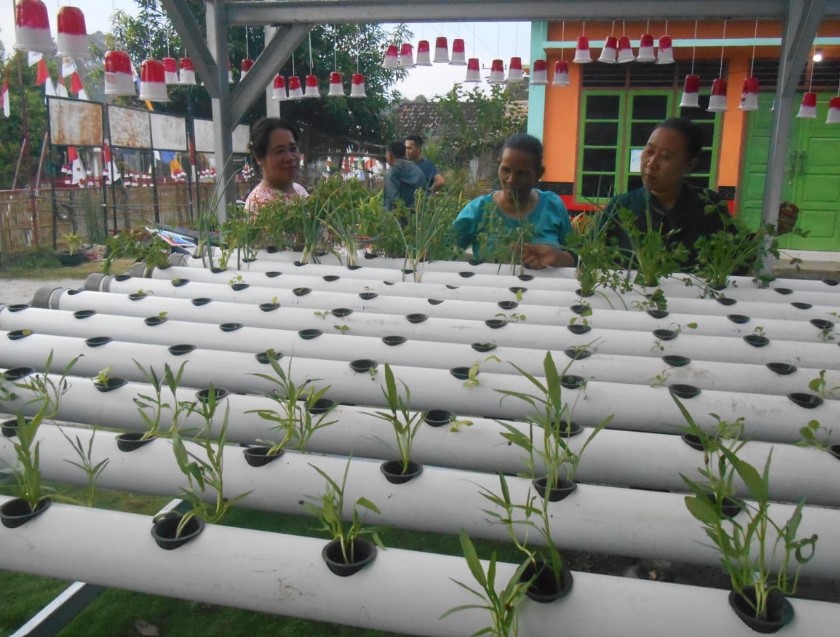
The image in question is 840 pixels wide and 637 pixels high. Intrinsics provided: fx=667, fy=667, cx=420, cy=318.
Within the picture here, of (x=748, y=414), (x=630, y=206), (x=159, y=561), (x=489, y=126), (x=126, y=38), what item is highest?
(x=126, y=38)

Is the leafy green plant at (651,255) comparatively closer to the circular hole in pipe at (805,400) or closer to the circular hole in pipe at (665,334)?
the circular hole in pipe at (665,334)

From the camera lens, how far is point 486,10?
414 centimetres

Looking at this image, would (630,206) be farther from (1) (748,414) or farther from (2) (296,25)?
(2) (296,25)

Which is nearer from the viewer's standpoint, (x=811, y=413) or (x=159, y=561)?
(x=159, y=561)

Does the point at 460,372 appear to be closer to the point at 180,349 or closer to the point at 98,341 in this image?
the point at 180,349

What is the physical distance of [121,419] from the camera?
4.66 ft

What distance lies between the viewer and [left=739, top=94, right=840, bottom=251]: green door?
339 inches

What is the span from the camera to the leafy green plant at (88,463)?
46.8 inches

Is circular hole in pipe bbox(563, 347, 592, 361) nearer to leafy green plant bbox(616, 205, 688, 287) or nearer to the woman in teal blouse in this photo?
leafy green plant bbox(616, 205, 688, 287)

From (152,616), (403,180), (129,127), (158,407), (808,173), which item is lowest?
(152,616)

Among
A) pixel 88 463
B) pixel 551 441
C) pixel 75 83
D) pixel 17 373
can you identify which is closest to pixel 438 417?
pixel 551 441

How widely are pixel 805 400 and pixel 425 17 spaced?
3.57 meters

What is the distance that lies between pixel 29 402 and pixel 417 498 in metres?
0.89

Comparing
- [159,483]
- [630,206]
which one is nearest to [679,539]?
[159,483]
